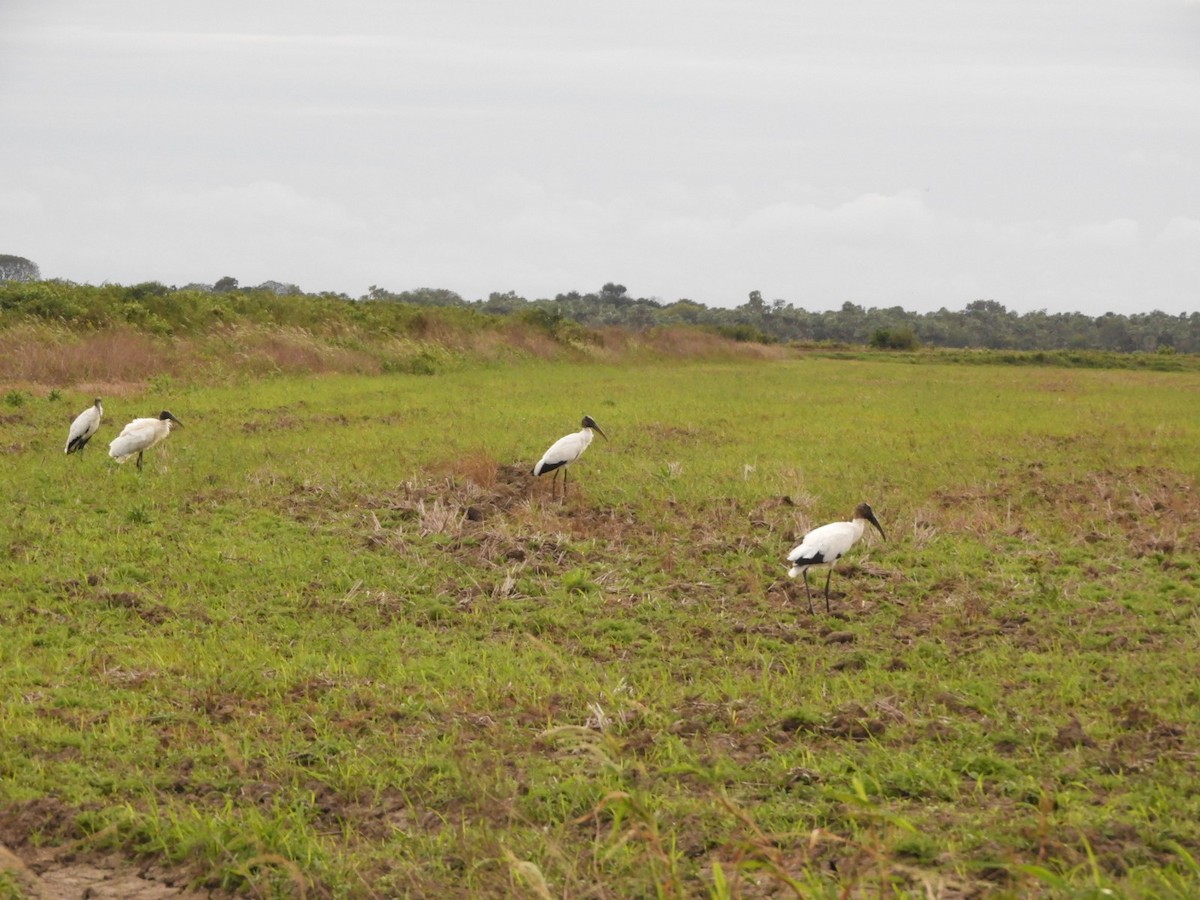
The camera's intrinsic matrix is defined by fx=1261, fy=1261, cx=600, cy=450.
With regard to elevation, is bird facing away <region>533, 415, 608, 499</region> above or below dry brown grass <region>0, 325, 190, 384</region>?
below

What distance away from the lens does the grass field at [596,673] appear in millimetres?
4898

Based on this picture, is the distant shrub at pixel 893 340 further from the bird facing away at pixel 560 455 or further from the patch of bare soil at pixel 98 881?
the patch of bare soil at pixel 98 881

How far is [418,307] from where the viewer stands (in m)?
38.6

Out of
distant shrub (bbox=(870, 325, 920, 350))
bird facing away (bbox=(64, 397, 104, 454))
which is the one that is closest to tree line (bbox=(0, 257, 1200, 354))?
distant shrub (bbox=(870, 325, 920, 350))

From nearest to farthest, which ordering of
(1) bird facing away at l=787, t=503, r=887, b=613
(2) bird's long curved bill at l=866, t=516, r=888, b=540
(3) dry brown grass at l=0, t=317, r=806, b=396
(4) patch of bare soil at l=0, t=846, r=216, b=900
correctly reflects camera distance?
(4) patch of bare soil at l=0, t=846, r=216, b=900
(1) bird facing away at l=787, t=503, r=887, b=613
(2) bird's long curved bill at l=866, t=516, r=888, b=540
(3) dry brown grass at l=0, t=317, r=806, b=396

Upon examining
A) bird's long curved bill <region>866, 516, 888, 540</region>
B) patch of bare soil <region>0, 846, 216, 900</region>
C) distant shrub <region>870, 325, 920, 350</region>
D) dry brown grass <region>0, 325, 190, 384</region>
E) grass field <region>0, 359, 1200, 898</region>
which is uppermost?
distant shrub <region>870, 325, 920, 350</region>

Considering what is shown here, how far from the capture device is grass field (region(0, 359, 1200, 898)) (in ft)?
16.1

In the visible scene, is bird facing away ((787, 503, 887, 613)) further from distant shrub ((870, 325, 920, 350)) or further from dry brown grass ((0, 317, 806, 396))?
distant shrub ((870, 325, 920, 350))

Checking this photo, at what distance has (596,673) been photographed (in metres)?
7.47

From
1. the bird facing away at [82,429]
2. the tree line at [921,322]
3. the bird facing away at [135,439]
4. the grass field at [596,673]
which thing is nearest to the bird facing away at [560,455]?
the grass field at [596,673]

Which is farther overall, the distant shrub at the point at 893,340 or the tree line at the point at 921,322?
the tree line at the point at 921,322

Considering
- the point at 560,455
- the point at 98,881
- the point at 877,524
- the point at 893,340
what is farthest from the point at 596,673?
the point at 893,340

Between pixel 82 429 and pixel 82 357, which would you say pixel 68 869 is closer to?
pixel 82 429

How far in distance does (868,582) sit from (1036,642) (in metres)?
1.79
